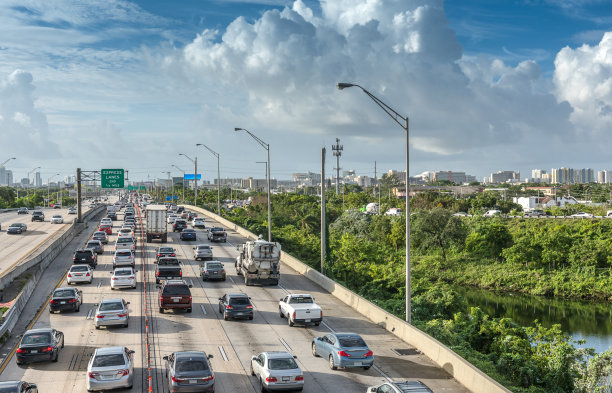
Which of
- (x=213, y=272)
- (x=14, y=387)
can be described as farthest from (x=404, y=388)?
(x=213, y=272)

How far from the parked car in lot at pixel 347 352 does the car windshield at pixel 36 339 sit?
413 inches

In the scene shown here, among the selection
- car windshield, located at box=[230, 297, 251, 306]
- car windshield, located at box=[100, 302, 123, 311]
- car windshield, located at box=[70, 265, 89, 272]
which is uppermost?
car windshield, located at box=[70, 265, 89, 272]

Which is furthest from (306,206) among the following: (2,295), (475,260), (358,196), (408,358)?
(408,358)

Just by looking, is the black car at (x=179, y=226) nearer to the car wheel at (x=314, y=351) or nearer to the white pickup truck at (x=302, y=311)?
the white pickup truck at (x=302, y=311)

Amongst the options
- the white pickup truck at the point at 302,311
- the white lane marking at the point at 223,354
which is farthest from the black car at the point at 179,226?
the white lane marking at the point at 223,354

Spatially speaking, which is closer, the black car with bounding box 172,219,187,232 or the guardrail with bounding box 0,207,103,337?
the guardrail with bounding box 0,207,103,337

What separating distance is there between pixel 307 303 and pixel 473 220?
66.4 m

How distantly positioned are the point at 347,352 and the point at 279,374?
3534 millimetres

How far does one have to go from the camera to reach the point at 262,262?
38.0 metres

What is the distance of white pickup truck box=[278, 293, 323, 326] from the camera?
26984 mm

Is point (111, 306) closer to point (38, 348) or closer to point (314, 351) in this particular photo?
point (38, 348)

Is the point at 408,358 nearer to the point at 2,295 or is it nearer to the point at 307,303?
the point at 307,303

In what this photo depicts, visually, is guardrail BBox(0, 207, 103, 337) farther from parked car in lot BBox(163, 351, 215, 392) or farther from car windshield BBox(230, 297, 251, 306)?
parked car in lot BBox(163, 351, 215, 392)

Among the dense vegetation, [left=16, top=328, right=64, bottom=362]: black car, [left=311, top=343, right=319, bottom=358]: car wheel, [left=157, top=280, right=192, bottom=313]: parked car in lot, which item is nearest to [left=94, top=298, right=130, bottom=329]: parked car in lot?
[left=157, top=280, right=192, bottom=313]: parked car in lot
